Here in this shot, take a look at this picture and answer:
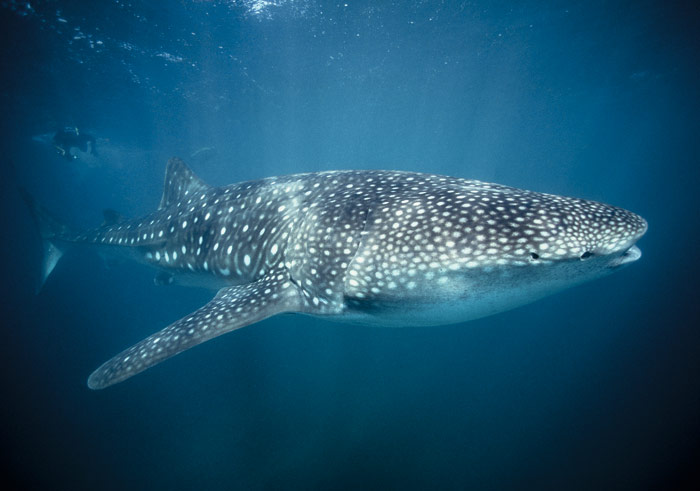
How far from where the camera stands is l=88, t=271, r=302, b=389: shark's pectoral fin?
3.46 m

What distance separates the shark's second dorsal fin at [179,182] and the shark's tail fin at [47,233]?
5527mm

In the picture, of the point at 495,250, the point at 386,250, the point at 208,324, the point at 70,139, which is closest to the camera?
the point at 495,250

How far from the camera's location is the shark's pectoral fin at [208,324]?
346cm

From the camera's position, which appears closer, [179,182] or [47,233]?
[179,182]

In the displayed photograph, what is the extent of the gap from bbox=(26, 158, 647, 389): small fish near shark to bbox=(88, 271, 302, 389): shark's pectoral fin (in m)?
0.01

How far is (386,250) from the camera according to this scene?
3186 millimetres

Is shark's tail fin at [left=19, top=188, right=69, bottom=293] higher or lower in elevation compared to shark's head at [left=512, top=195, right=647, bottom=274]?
lower

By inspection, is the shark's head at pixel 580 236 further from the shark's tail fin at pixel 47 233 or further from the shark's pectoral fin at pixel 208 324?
the shark's tail fin at pixel 47 233

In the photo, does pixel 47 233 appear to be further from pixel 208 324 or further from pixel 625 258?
pixel 625 258

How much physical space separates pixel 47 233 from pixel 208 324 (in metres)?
11.1

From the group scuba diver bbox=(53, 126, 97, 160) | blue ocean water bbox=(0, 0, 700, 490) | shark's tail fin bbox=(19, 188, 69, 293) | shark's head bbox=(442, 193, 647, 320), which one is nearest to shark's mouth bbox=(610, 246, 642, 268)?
shark's head bbox=(442, 193, 647, 320)

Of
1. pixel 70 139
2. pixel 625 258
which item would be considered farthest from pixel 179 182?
pixel 70 139

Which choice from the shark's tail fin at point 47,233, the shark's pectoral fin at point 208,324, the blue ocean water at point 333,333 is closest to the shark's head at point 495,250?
the shark's pectoral fin at point 208,324

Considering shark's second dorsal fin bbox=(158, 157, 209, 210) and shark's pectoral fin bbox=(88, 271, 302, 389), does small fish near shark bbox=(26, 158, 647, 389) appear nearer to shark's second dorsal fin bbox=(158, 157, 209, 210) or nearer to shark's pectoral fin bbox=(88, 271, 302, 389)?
shark's pectoral fin bbox=(88, 271, 302, 389)
